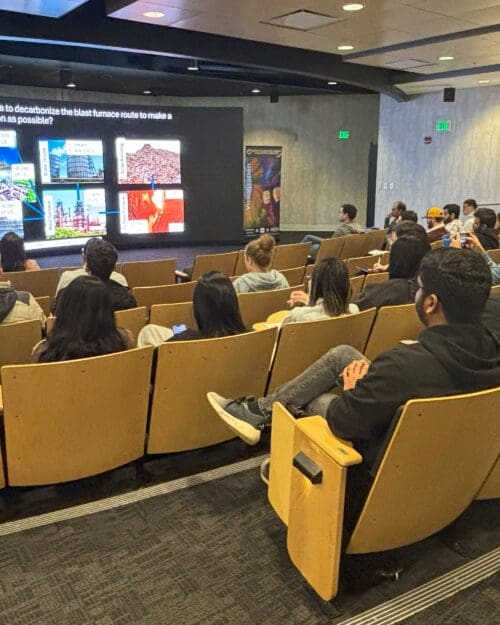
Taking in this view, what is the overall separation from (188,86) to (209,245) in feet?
11.6

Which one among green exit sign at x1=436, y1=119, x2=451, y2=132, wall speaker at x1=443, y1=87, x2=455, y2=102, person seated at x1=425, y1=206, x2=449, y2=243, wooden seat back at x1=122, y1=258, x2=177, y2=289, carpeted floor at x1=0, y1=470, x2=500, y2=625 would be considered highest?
wall speaker at x1=443, y1=87, x2=455, y2=102

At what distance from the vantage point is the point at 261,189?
45.4ft

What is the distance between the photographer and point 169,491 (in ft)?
8.64

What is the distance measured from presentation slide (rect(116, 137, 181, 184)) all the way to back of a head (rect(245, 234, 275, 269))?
780cm

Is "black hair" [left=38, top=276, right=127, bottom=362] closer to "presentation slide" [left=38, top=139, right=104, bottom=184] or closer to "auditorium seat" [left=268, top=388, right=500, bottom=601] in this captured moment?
"auditorium seat" [left=268, top=388, right=500, bottom=601]

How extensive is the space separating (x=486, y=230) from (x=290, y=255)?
2.16m

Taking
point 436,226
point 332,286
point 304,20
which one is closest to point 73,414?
point 332,286

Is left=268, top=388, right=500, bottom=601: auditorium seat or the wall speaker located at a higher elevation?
the wall speaker

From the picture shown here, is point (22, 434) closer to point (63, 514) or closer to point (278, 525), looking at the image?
point (63, 514)

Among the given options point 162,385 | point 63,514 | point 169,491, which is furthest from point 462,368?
point 63,514

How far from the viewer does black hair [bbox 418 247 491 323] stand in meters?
1.78

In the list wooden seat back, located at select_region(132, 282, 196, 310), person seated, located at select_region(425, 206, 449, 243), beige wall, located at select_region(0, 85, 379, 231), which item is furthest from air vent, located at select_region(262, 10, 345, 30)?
beige wall, located at select_region(0, 85, 379, 231)

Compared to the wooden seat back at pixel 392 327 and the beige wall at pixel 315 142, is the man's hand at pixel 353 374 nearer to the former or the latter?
the wooden seat back at pixel 392 327

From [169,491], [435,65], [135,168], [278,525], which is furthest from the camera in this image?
[135,168]
